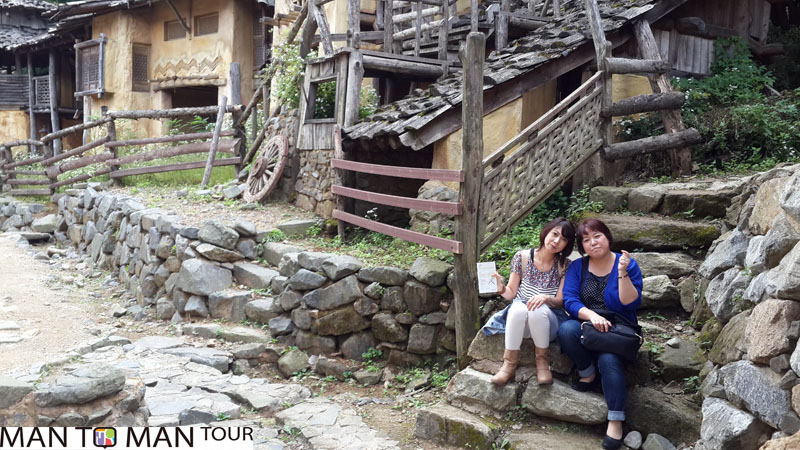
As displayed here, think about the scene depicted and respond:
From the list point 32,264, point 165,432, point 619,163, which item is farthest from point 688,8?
point 32,264

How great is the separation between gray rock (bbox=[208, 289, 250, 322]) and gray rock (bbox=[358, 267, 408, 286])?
1.80 m

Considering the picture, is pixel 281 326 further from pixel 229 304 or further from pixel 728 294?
pixel 728 294

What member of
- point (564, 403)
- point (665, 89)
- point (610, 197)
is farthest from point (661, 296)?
point (665, 89)

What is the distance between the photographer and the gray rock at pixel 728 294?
163 inches

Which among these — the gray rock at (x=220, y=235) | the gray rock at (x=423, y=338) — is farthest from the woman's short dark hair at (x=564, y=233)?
the gray rock at (x=220, y=235)

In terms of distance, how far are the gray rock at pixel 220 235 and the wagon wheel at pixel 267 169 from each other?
1.44m

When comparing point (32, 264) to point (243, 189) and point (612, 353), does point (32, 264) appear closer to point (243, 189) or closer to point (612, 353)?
point (243, 189)

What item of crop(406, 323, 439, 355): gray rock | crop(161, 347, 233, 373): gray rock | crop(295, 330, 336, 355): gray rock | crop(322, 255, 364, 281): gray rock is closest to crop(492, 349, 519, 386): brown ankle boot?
crop(406, 323, 439, 355): gray rock

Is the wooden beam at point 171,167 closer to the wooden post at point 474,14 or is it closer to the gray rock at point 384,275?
the wooden post at point 474,14

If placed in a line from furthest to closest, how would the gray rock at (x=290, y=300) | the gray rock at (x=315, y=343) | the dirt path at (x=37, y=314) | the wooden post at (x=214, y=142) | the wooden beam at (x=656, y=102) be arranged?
the wooden post at (x=214, y=142) → the wooden beam at (x=656, y=102) → the gray rock at (x=290, y=300) → the gray rock at (x=315, y=343) → the dirt path at (x=37, y=314)

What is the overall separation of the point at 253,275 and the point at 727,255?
216 inches

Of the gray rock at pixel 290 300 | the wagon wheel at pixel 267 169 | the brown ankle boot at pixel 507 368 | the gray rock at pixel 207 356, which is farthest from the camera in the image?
the wagon wheel at pixel 267 169

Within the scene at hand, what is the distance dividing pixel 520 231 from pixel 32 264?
8.60 m

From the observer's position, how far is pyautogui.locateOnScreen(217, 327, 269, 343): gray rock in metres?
7.34
